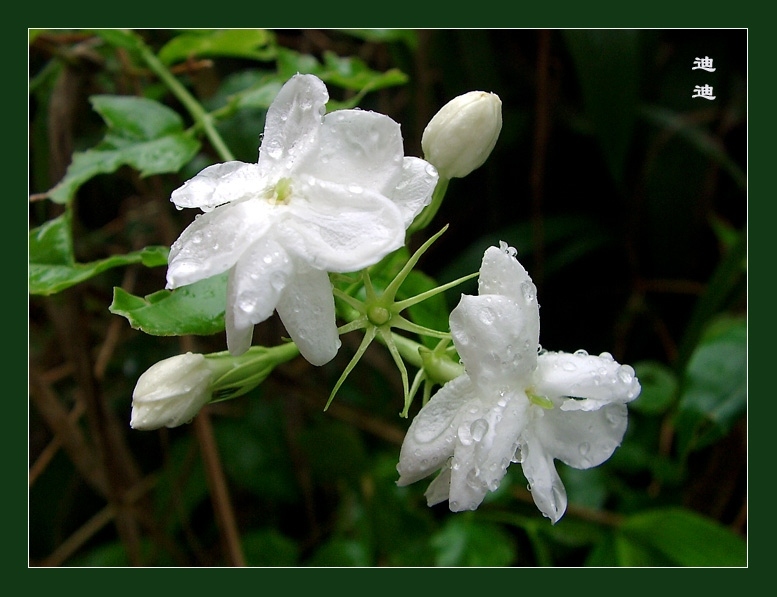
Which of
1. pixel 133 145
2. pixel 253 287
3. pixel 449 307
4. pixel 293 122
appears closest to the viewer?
pixel 253 287

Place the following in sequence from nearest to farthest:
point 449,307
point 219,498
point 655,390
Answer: point 219,498 < point 655,390 < point 449,307

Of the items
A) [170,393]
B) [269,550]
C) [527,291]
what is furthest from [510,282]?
[269,550]

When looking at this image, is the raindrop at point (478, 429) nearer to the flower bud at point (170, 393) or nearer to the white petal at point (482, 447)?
the white petal at point (482, 447)

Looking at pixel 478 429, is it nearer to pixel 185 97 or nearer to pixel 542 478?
pixel 542 478

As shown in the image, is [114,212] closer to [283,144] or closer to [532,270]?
[532,270]

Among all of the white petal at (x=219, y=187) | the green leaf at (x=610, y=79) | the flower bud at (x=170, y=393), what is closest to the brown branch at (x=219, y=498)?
the flower bud at (x=170, y=393)
